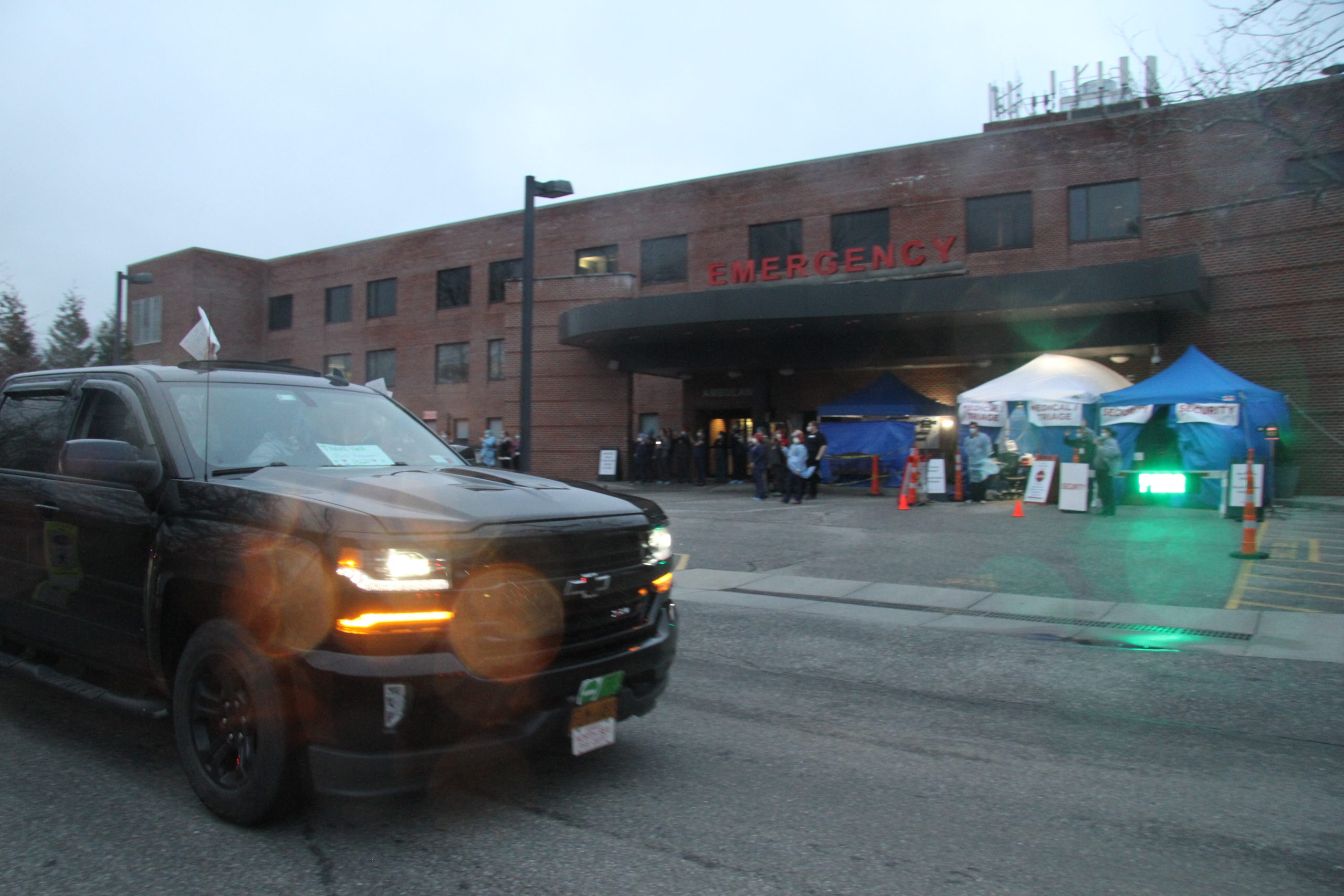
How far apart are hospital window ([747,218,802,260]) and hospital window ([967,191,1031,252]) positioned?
5.46 m

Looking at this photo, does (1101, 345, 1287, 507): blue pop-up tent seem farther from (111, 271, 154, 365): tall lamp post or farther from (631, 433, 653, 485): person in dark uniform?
(111, 271, 154, 365): tall lamp post

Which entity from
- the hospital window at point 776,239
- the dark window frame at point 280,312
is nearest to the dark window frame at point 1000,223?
the hospital window at point 776,239

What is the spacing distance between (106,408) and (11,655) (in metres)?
1.63

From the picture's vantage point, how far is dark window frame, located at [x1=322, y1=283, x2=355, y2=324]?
139ft

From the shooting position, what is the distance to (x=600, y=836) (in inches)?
142

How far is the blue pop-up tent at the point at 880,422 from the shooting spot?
25.3m

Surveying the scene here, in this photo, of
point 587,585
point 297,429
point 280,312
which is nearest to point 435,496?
point 587,585

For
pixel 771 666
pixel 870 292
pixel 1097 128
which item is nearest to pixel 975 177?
pixel 1097 128

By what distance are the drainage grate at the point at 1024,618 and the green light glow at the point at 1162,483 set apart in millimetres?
10964

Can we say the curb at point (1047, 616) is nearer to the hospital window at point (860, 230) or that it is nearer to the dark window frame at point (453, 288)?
the hospital window at point (860, 230)

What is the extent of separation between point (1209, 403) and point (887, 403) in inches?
359

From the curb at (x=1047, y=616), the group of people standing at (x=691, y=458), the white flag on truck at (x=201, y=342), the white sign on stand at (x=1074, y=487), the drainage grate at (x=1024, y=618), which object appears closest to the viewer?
the curb at (x=1047, y=616)

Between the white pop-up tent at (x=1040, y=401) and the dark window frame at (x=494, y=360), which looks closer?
the white pop-up tent at (x=1040, y=401)

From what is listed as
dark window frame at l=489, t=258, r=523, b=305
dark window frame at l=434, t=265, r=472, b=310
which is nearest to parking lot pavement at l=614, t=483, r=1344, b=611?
dark window frame at l=489, t=258, r=523, b=305
